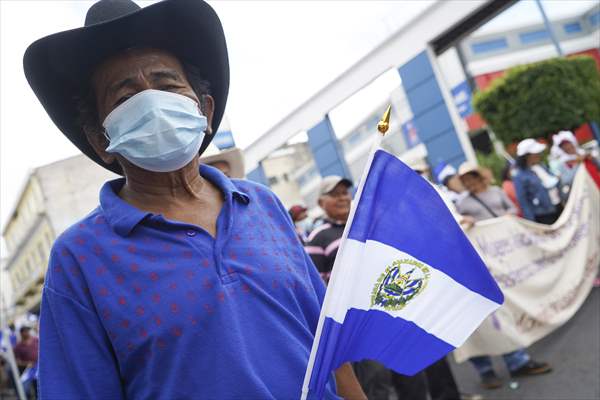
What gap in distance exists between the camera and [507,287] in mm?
5109

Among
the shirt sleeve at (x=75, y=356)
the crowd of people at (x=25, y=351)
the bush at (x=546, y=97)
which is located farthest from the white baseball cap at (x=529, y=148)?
the bush at (x=546, y=97)

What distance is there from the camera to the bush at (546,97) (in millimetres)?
18734

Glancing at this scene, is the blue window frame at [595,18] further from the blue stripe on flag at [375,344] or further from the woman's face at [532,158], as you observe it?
→ the blue stripe on flag at [375,344]

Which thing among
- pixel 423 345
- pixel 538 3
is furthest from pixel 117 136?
pixel 538 3

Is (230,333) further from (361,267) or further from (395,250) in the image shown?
(395,250)

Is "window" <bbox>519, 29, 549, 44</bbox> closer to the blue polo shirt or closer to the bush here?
the bush

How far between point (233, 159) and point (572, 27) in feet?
171

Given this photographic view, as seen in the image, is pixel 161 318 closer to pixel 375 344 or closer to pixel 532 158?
pixel 375 344

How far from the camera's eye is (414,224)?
1445 mm

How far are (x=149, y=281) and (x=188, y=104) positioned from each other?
0.61 metres

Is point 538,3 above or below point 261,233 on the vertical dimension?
above

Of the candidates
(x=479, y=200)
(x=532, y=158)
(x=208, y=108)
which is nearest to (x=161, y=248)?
(x=208, y=108)

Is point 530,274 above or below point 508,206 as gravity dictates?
below

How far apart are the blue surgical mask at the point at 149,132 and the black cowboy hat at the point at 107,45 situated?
173 millimetres
